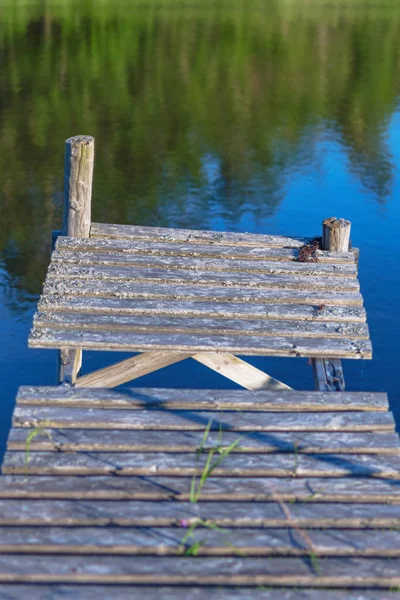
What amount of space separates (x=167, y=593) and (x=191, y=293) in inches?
159

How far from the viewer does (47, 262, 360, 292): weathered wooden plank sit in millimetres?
8719

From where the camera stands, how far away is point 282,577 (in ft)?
16.1

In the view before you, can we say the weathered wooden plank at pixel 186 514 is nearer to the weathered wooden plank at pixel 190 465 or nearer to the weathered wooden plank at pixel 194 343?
the weathered wooden plank at pixel 190 465

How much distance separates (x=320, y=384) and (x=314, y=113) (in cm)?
2139

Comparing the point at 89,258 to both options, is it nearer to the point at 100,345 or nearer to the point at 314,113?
the point at 100,345

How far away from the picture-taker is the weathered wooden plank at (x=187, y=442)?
605 cm

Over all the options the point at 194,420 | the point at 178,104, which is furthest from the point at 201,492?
the point at 178,104

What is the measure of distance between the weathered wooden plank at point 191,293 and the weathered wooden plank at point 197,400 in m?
1.75

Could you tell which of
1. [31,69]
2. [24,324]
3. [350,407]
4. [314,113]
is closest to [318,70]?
[314,113]

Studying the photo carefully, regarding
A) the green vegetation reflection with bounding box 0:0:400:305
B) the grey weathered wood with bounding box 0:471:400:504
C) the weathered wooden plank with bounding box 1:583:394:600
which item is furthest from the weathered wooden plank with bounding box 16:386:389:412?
the green vegetation reflection with bounding box 0:0:400:305

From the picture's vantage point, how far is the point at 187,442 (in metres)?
6.13

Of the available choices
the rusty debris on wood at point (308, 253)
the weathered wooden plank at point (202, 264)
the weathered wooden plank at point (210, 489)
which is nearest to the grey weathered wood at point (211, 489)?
the weathered wooden plank at point (210, 489)

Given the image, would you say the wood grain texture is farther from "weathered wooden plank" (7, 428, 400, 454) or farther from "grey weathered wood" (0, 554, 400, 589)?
"grey weathered wood" (0, 554, 400, 589)

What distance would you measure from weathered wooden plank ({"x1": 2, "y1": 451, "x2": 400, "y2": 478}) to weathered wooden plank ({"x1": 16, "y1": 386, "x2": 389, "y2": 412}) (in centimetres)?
63
